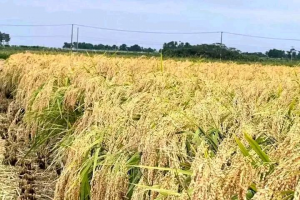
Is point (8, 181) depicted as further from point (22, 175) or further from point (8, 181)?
point (22, 175)

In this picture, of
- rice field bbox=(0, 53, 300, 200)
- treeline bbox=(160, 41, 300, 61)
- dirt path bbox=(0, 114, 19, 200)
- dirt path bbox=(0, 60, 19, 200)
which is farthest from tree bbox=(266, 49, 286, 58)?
dirt path bbox=(0, 114, 19, 200)

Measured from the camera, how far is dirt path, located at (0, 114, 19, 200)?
4.16 meters

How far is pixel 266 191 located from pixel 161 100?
2109mm

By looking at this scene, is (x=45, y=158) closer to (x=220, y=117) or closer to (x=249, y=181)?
(x=220, y=117)

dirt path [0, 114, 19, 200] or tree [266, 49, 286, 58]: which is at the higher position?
tree [266, 49, 286, 58]

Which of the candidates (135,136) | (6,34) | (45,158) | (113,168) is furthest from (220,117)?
(6,34)

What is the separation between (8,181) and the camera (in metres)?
4.51

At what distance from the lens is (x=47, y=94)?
19.7 feet

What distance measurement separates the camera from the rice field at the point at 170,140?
1786 mm

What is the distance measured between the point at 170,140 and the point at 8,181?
2339 mm

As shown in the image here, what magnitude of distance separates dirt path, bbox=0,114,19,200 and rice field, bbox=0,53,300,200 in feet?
1.17

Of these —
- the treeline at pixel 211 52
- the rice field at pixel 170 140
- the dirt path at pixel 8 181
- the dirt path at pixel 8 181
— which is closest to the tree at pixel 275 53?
the treeline at pixel 211 52

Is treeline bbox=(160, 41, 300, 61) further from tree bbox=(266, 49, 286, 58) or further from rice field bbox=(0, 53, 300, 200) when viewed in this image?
rice field bbox=(0, 53, 300, 200)

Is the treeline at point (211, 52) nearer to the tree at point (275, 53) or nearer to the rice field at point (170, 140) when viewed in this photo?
the tree at point (275, 53)
